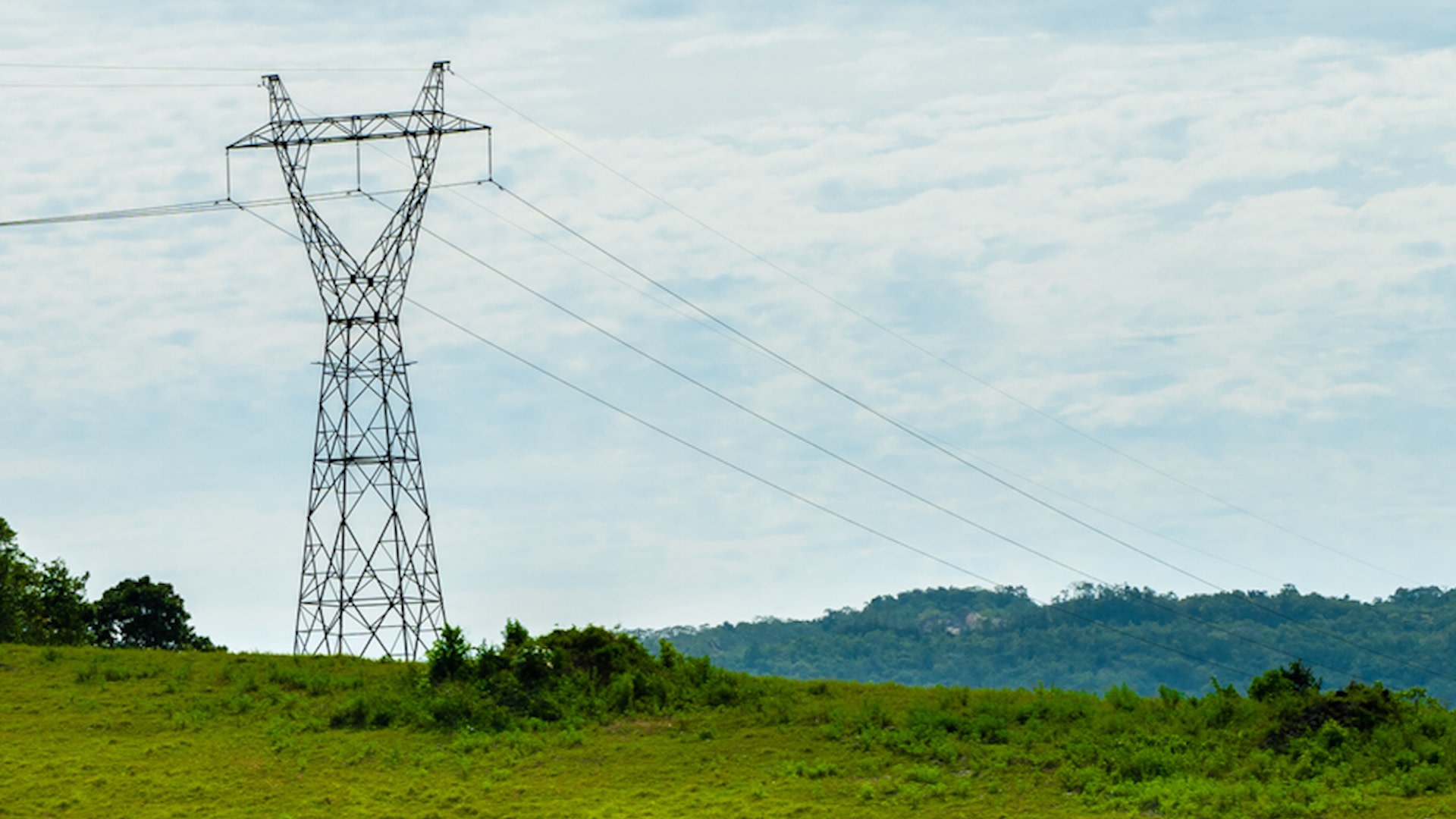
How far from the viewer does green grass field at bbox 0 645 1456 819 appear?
3416cm

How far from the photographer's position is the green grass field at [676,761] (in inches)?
1345

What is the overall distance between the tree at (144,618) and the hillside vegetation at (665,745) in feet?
110

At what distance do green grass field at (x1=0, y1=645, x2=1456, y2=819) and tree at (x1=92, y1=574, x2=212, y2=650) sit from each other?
35.3 meters

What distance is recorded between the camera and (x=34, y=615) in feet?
250

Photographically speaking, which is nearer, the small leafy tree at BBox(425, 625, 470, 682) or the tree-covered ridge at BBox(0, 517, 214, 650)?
the small leafy tree at BBox(425, 625, 470, 682)

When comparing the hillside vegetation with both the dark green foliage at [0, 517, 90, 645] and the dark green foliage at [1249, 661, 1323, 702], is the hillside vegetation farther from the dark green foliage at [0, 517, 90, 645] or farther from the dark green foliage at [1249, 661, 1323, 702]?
the dark green foliage at [0, 517, 90, 645]

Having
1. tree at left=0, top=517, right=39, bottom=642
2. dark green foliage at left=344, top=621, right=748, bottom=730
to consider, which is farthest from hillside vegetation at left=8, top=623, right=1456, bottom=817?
tree at left=0, top=517, right=39, bottom=642

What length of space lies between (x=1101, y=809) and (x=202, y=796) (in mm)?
18967

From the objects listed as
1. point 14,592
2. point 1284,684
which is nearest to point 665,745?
point 1284,684

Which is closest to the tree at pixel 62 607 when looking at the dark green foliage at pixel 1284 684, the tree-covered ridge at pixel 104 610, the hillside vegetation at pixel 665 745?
the tree-covered ridge at pixel 104 610

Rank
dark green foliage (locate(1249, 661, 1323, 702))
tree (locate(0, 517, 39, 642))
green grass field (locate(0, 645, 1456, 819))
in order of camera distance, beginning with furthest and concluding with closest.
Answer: tree (locate(0, 517, 39, 642)), dark green foliage (locate(1249, 661, 1323, 702)), green grass field (locate(0, 645, 1456, 819))

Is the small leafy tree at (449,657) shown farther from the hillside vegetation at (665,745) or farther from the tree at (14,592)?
the tree at (14,592)

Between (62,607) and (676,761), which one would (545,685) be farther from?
(62,607)

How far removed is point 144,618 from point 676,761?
4984cm
